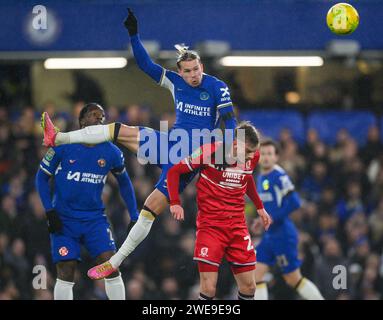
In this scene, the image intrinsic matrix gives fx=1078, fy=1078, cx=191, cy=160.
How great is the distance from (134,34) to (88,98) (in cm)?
569

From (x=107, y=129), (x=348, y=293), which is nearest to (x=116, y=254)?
(x=107, y=129)

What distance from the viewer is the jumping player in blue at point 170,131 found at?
1107cm

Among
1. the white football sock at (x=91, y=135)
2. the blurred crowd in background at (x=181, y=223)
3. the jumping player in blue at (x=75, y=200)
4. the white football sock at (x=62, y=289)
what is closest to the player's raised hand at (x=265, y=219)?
the jumping player in blue at (x=75, y=200)

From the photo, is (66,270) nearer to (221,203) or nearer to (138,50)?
(221,203)

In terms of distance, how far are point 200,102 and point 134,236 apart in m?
1.58

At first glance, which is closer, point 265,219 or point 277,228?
point 265,219

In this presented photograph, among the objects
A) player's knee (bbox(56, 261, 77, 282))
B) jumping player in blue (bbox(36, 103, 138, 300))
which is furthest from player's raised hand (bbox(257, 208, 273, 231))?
player's knee (bbox(56, 261, 77, 282))

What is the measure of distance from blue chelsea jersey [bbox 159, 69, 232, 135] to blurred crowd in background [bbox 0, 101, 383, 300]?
3.17 m

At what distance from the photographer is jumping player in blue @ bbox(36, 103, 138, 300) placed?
11.3m

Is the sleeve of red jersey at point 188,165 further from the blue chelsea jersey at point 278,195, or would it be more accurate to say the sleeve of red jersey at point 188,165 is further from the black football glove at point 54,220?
the blue chelsea jersey at point 278,195

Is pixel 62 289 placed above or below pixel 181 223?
below

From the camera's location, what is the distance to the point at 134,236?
11406 mm

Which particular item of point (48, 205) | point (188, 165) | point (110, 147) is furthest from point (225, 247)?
point (48, 205)

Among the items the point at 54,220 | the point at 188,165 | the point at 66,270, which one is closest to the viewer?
the point at 188,165
